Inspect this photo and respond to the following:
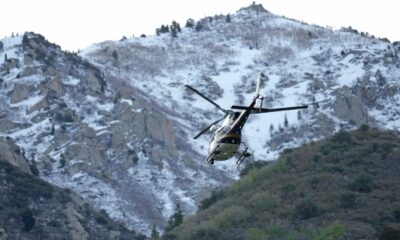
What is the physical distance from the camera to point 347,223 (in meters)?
87.1

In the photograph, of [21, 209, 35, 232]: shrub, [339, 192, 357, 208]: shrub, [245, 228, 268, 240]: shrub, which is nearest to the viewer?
[245, 228, 268, 240]: shrub

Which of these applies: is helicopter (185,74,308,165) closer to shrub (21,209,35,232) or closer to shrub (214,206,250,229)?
shrub (214,206,250,229)

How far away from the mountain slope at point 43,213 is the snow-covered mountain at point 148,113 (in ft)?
23.4

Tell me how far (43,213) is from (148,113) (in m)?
41.0

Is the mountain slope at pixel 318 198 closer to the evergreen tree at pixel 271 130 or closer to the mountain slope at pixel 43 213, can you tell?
the mountain slope at pixel 43 213

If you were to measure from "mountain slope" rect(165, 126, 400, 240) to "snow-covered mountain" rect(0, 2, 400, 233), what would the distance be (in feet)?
86.1

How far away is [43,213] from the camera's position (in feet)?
385

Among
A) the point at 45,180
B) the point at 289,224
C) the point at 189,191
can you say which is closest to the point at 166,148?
the point at 189,191

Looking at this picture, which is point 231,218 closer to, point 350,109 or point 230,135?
point 230,135

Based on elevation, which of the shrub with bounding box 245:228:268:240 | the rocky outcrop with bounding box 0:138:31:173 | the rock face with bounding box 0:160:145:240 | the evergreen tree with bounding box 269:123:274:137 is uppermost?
the shrub with bounding box 245:228:268:240

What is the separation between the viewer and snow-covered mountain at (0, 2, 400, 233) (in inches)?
5527

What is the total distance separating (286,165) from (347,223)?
21225mm

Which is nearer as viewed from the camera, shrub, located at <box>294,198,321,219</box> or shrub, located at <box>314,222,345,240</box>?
shrub, located at <box>314,222,345,240</box>

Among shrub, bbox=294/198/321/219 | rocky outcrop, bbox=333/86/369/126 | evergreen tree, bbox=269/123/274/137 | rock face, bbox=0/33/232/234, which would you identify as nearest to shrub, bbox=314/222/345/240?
shrub, bbox=294/198/321/219
